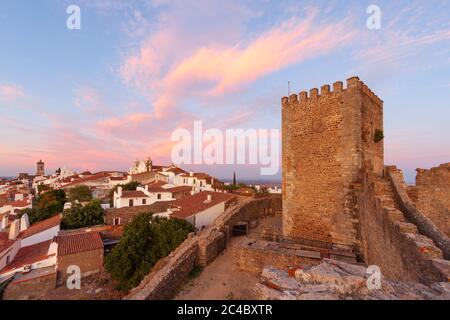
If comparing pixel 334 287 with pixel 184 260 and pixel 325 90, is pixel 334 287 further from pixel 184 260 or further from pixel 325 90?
pixel 325 90

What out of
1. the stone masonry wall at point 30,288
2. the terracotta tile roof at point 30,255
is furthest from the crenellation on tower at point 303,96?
the terracotta tile roof at point 30,255

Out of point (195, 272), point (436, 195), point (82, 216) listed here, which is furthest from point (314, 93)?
point (82, 216)

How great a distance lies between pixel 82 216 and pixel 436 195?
31172mm

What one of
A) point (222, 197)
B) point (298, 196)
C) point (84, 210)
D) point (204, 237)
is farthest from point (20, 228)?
point (298, 196)

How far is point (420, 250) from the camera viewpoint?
4.20m

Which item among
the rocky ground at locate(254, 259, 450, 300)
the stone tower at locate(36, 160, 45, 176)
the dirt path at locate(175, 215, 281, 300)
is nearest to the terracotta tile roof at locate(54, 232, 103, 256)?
the dirt path at locate(175, 215, 281, 300)

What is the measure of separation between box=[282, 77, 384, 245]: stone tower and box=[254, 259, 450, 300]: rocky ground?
245 inches

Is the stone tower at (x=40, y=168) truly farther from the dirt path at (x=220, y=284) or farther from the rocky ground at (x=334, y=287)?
the rocky ground at (x=334, y=287)

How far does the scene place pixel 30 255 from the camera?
62.4 feet

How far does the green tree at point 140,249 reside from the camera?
13.7 m

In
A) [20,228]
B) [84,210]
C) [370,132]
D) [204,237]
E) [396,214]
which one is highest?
[370,132]
